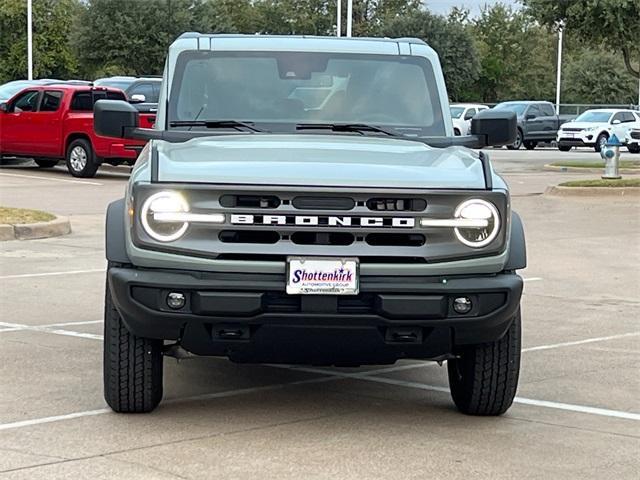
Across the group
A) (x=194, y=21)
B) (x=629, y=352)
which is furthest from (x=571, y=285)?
(x=194, y=21)

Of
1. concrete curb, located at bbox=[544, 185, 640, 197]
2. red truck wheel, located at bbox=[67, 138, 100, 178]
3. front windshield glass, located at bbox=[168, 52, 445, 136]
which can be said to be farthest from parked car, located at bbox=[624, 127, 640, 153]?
front windshield glass, located at bbox=[168, 52, 445, 136]

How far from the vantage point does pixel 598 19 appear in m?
29.6

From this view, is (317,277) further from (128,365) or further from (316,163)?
(128,365)

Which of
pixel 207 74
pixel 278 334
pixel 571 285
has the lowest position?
pixel 571 285

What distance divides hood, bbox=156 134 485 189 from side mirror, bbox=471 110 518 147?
0.42 m

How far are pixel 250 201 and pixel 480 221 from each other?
3.46ft

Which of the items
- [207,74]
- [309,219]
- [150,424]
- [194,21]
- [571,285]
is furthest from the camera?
[194,21]

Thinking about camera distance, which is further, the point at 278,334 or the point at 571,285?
the point at 571,285

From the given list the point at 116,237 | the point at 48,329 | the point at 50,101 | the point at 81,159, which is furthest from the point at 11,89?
the point at 116,237

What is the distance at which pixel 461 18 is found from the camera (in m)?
77.9

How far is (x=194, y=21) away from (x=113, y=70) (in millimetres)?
4462

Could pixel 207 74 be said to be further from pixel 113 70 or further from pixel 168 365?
pixel 113 70

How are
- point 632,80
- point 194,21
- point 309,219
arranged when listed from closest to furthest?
point 309,219, point 194,21, point 632,80

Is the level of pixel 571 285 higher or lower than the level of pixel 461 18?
lower
